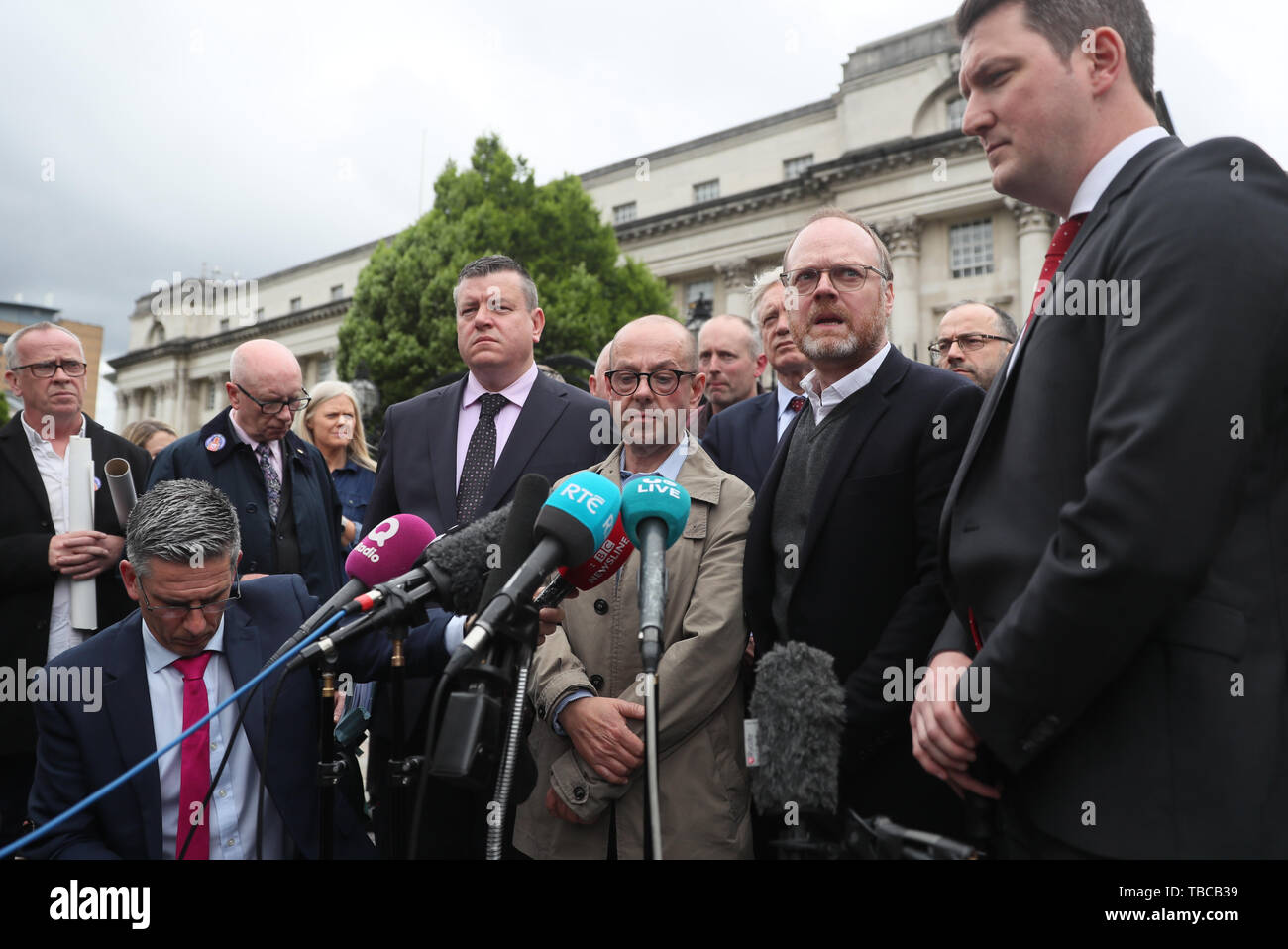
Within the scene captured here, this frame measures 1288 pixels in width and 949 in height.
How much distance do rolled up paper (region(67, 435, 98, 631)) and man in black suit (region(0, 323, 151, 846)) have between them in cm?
6

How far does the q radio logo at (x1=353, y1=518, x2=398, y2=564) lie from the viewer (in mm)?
2400

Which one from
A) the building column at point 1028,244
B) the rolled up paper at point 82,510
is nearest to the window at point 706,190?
the building column at point 1028,244

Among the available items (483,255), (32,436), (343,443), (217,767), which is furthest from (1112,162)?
(483,255)

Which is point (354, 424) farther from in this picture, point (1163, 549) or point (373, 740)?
point (1163, 549)

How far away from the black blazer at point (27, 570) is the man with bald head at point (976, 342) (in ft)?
16.1

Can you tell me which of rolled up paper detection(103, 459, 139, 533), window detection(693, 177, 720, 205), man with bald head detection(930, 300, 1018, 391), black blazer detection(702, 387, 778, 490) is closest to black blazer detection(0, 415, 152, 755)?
rolled up paper detection(103, 459, 139, 533)

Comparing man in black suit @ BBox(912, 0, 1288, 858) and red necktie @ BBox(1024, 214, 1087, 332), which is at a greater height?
red necktie @ BBox(1024, 214, 1087, 332)

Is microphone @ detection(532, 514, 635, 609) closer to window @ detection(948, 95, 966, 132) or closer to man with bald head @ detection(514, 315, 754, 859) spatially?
man with bald head @ detection(514, 315, 754, 859)

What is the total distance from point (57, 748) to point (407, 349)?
23.6 metres

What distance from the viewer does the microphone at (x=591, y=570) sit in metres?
2.32

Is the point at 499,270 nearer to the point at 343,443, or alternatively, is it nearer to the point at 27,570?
the point at 27,570

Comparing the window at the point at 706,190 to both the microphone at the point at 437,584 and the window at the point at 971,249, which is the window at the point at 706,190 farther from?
the microphone at the point at 437,584

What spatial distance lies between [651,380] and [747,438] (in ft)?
4.25

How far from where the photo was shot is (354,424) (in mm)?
7633
